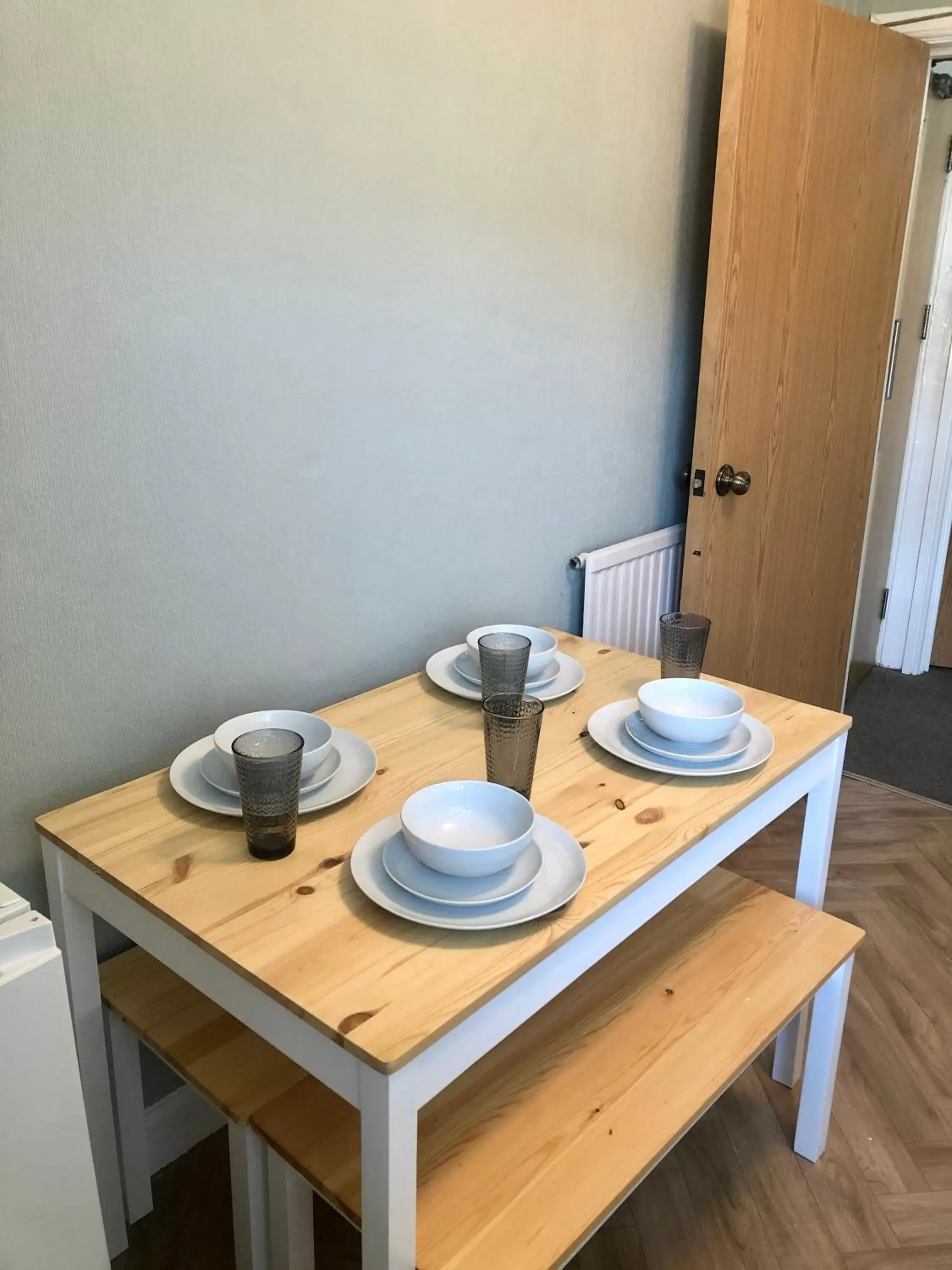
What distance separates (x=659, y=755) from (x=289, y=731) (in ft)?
1.67

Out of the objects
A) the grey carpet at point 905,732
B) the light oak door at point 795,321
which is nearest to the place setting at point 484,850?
the light oak door at point 795,321

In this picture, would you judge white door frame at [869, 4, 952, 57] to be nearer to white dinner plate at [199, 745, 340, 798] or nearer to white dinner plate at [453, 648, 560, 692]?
white dinner plate at [453, 648, 560, 692]

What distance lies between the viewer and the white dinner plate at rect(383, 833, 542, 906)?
41.2 inches

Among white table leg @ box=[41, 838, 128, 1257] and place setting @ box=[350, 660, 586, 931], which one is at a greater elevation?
place setting @ box=[350, 660, 586, 931]

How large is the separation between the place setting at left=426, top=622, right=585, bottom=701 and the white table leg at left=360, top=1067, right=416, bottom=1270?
74 centimetres

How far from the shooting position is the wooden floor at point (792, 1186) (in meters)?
1.50

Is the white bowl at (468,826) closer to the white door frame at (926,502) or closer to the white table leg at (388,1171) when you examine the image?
the white table leg at (388,1171)

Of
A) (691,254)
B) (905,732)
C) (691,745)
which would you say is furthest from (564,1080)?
(905,732)

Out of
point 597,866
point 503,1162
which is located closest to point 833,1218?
point 503,1162

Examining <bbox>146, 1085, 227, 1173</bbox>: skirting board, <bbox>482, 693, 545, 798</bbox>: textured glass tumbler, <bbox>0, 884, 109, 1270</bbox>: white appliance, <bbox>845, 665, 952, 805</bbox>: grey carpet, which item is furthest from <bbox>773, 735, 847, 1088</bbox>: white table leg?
<bbox>845, 665, 952, 805</bbox>: grey carpet

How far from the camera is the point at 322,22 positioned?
1385mm

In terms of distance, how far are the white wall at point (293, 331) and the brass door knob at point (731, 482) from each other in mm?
305

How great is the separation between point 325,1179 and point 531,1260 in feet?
0.76

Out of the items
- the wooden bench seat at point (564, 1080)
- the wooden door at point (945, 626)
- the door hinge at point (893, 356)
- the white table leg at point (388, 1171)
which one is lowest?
the wooden door at point (945, 626)
